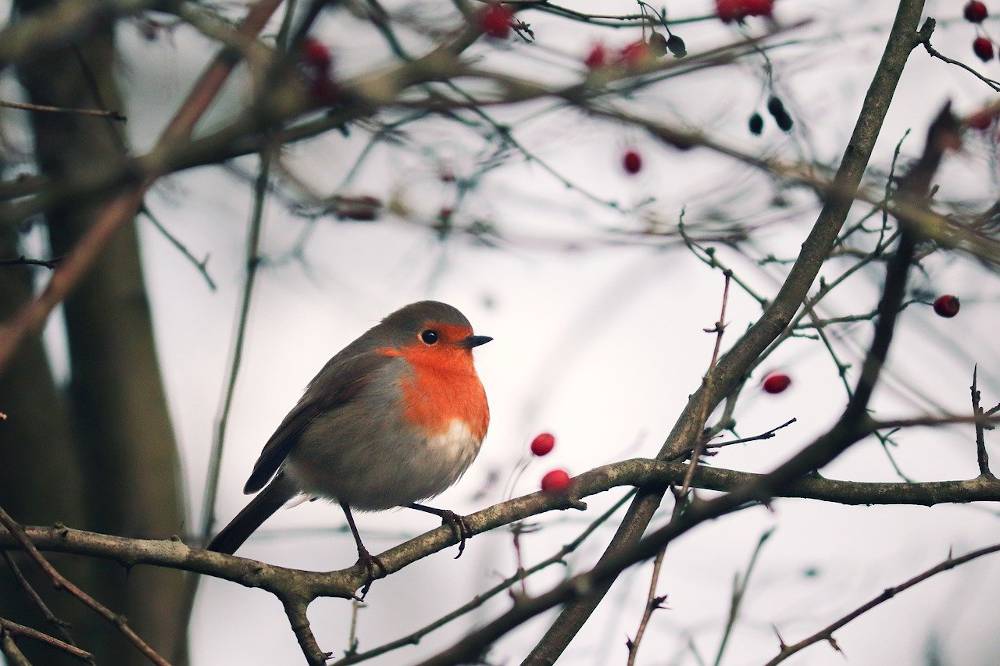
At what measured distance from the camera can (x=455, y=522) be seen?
15.1 ft

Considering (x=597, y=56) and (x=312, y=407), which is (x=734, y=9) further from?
(x=312, y=407)

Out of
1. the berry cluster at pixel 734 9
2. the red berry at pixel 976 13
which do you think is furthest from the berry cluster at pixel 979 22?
the berry cluster at pixel 734 9

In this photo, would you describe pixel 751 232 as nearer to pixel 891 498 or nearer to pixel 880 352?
pixel 891 498

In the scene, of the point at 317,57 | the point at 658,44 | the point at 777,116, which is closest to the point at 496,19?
the point at 658,44

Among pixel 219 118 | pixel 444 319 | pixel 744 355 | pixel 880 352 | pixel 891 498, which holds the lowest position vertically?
pixel 880 352

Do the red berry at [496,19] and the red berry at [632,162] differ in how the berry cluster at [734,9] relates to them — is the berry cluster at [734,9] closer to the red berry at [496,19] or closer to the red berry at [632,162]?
the red berry at [496,19]

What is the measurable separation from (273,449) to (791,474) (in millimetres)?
4289

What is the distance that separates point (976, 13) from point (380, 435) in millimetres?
3200

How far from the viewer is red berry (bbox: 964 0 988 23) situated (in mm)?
4785

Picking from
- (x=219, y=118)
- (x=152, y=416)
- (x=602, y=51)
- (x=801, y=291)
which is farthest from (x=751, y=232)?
(x=152, y=416)

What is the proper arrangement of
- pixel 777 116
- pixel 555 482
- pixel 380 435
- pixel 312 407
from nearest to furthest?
pixel 555 482 < pixel 777 116 < pixel 380 435 < pixel 312 407

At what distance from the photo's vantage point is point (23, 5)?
6.18 meters

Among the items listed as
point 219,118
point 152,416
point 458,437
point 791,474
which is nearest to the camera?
point 791,474

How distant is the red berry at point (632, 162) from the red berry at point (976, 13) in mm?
1490
